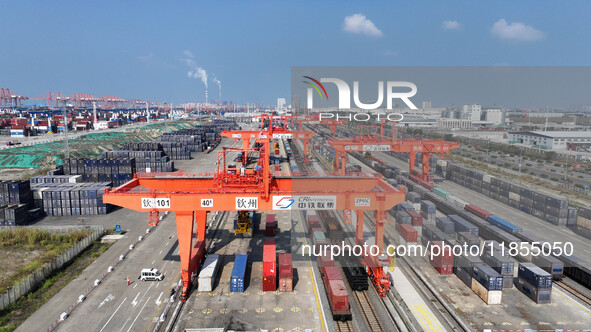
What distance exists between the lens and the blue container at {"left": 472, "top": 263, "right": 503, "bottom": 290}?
70.8 feet

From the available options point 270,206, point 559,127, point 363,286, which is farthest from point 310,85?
point 559,127

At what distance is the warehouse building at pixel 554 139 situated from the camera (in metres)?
56.5

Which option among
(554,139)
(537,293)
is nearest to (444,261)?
(537,293)

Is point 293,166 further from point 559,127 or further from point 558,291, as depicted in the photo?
point 558,291

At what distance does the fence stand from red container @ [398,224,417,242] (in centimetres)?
2870

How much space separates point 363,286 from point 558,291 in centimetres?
1356

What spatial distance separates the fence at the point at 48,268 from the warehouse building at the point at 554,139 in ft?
206

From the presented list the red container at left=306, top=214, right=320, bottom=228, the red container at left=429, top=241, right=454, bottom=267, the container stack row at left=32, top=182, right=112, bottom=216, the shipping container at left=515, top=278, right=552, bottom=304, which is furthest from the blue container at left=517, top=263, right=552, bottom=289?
the container stack row at left=32, top=182, right=112, bottom=216

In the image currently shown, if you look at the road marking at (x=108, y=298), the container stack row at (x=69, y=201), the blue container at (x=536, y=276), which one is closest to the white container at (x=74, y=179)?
the container stack row at (x=69, y=201)

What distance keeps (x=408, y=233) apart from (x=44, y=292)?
28487 mm

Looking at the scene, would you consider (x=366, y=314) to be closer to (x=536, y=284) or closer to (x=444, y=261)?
(x=444, y=261)


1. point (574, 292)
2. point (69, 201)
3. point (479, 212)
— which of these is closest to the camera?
point (574, 292)

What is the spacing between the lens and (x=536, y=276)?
22047 millimetres

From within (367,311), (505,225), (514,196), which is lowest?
(367,311)
